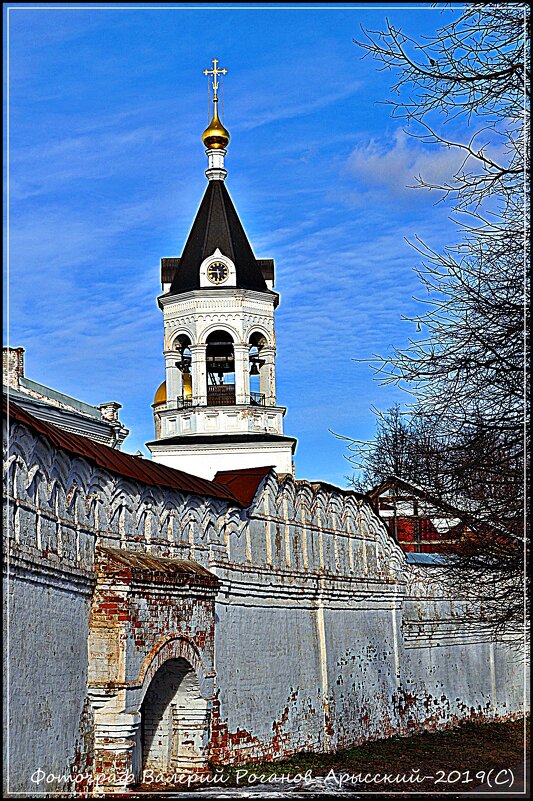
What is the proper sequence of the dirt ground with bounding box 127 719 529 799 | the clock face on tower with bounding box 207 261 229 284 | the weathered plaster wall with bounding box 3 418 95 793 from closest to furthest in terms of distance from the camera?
the weathered plaster wall with bounding box 3 418 95 793 → the dirt ground with bounding box 127 719 529 799 → the clock face on tower with bounding box 207 261 229 284

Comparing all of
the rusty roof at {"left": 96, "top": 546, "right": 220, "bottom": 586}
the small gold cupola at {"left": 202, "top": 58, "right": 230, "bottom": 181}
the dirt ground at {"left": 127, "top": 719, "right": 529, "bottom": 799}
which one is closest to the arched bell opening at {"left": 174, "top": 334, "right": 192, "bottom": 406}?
the small gold cupola at {"left": 202, "top": 58, "right": 230, "bottom": 181}

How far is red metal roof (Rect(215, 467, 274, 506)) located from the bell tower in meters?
11.6

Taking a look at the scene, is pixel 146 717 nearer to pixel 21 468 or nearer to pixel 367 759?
Answer: pixel 21 468

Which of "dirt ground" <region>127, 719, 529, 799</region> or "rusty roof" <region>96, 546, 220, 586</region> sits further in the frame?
"dirt ground" <region>127, 719, 529, 799</region>

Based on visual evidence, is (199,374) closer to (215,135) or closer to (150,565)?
(215,135)

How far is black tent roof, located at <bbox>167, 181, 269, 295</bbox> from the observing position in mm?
27781

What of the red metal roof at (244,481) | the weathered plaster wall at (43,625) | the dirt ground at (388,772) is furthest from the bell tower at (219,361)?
the weathered plaster wall at (43,625)

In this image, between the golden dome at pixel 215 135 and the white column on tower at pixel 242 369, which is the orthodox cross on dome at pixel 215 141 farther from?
the white column on tower at pixel 242 369

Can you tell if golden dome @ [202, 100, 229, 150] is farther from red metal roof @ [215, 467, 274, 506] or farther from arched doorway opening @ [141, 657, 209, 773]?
arched doorway opening @ [141, 657, 209, 773]

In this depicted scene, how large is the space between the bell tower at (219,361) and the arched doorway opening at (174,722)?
1501cm

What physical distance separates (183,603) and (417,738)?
9669 millimetres

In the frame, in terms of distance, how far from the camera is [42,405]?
20.2m

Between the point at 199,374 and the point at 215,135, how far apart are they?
649 cm

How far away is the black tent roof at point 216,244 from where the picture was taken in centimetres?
2778
